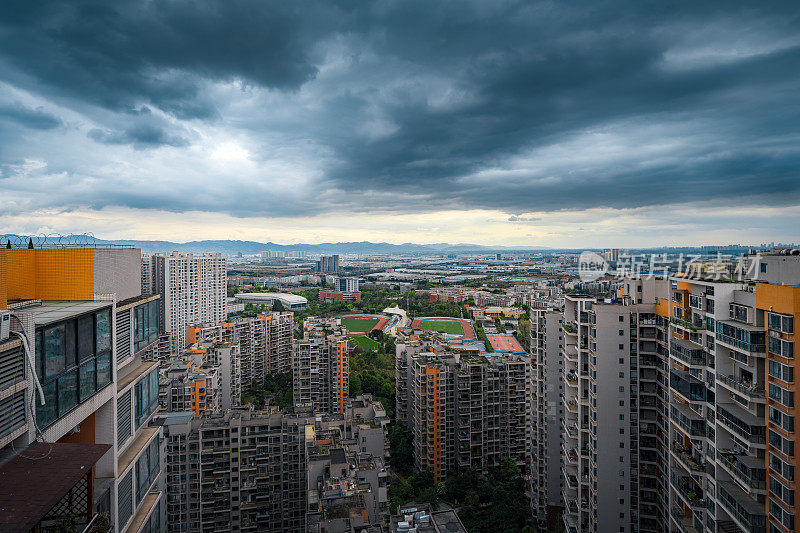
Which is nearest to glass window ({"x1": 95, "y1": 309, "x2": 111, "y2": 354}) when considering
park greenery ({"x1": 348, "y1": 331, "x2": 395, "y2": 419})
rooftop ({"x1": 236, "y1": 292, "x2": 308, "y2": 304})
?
park greenery ({"x1": 348, "y1": 331, "x2": 395, "y2": 419})

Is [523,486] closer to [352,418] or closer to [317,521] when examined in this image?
[352,418]

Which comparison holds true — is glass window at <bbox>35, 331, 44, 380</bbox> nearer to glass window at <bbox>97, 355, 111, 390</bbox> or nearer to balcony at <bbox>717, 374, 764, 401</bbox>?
glass window at <bbox>97, 355, 111, 390</bbox>

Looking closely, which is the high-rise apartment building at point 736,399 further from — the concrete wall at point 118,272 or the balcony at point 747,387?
the concrete wall at point 118,272

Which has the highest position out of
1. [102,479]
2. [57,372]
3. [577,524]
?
[57,372]

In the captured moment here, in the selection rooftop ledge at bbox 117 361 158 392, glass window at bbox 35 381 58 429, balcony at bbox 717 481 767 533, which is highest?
glass window at bbox 35 381 58 429

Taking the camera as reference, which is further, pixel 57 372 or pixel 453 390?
pixel 453 390

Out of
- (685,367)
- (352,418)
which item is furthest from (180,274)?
(685,367)

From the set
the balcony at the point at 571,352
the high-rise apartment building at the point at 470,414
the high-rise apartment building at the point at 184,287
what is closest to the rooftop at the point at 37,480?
the balcony at the point at 571,352
